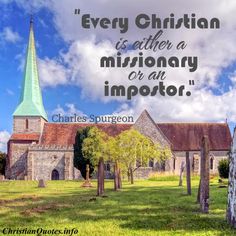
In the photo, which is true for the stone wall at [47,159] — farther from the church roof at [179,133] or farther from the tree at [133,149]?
the tree at [133,149]

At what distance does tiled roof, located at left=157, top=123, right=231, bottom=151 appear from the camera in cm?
6969

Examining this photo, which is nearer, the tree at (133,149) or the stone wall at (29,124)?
the tree at (133,149)

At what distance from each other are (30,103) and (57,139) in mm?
9203

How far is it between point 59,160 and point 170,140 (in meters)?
18.9

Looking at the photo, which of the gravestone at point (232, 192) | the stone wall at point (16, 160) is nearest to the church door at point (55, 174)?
the stone wall at point (16, 160)

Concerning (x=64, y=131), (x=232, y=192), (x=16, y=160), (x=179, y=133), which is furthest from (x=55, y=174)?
(x=232, y=192)

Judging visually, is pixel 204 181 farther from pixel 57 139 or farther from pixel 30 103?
pixel 30 103

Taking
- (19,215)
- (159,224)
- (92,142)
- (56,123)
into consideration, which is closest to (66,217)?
(19,215)

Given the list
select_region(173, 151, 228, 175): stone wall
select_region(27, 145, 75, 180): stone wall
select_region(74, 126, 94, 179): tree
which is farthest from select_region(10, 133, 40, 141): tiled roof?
select_region(173, 151, 228, 175): stone wall

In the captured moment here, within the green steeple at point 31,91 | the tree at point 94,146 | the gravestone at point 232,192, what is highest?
the green steeple at point 31,91

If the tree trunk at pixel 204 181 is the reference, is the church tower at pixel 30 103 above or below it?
above

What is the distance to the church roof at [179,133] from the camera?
6994cm

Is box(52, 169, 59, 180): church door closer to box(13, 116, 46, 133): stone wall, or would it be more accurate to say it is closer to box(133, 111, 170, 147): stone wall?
box(13, 116, 46, 133): stone wall

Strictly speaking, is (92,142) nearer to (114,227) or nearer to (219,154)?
(219,154)
